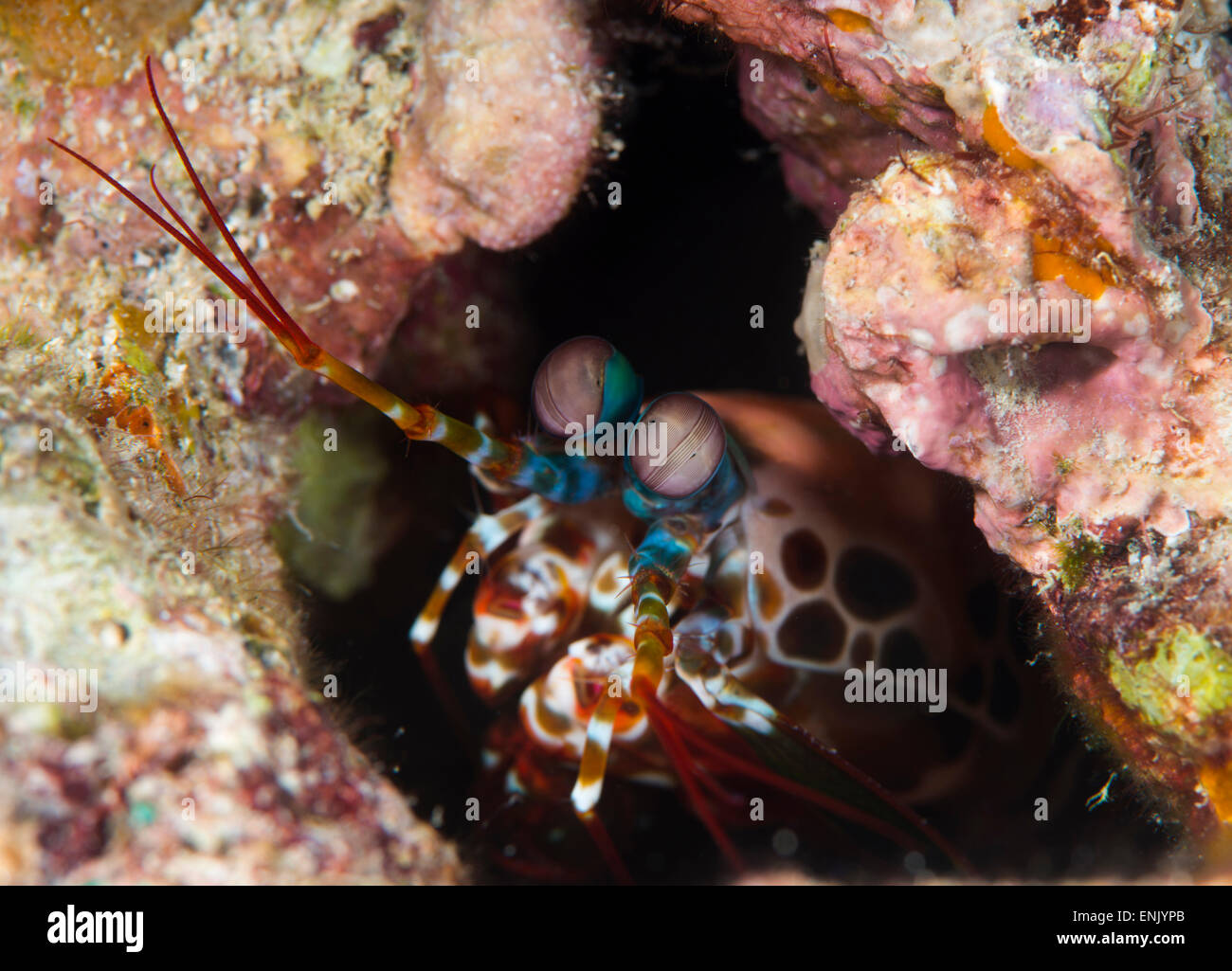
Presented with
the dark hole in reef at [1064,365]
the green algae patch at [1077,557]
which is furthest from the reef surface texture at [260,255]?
the dark hole in reef at [1064,365]

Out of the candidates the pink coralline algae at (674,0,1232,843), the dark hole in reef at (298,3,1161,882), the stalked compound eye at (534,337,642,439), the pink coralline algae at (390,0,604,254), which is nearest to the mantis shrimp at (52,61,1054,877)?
the stalked compound eye at (534,337,642,439)

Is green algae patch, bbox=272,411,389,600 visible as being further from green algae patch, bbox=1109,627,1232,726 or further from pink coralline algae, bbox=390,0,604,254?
green algae patch, bbox=1109,627,1232,726

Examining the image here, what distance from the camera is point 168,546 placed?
6.22 ft

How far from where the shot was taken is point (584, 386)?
95.9 inches

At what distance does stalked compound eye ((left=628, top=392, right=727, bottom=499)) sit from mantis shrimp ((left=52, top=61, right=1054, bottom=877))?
31mm

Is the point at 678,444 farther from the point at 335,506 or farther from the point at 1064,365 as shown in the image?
the point at 335,506

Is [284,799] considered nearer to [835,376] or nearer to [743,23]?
[835,376]

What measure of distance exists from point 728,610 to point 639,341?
1.93m

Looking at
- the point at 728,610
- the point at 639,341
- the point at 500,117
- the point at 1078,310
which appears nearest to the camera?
the point at 1078,310

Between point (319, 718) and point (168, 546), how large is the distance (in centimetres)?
56

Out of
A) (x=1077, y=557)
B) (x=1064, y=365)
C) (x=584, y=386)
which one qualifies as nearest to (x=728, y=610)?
(x=584, y=386)

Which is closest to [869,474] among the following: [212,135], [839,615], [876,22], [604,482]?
[839,615]

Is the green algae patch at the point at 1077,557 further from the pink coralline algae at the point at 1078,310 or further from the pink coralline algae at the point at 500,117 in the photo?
the pink coralline algae at the point at 500,117
